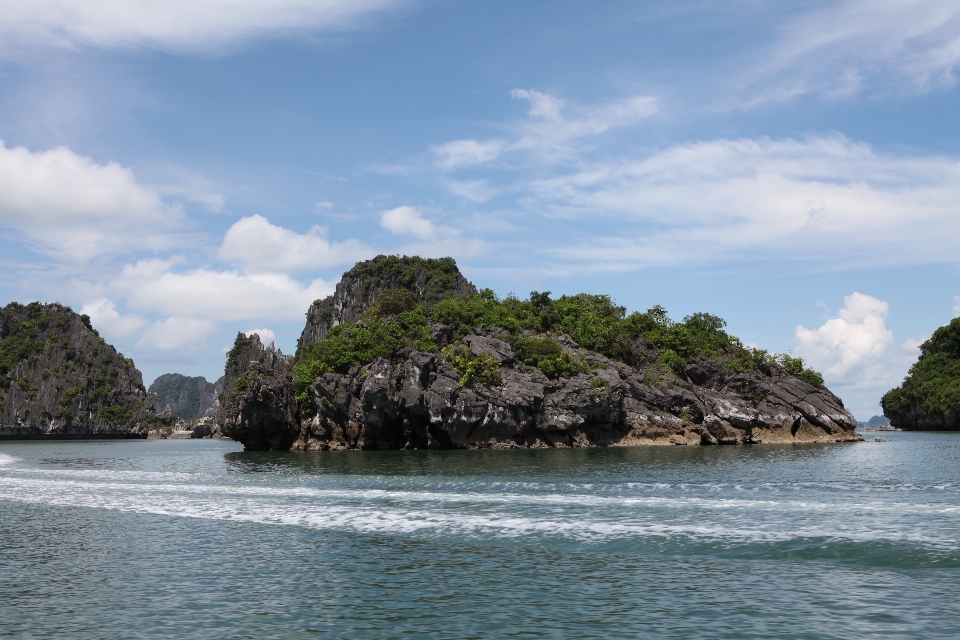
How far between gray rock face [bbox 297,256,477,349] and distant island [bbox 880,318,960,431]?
8110cm

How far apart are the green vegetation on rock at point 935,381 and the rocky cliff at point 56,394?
6792 inches

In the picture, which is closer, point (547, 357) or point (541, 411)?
point (541, 411)

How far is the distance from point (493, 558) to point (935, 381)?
434 feet

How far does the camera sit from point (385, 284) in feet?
525

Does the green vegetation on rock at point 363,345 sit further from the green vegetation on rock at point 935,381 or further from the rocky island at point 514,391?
the green vegetation on rock at point 935,381

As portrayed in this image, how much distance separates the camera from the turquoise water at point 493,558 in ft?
44.7

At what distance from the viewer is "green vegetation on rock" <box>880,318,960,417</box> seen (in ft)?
394

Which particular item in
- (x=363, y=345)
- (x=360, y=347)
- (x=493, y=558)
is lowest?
(x=493, y=558)

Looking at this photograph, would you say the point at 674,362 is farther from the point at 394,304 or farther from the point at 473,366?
the point at 394,304

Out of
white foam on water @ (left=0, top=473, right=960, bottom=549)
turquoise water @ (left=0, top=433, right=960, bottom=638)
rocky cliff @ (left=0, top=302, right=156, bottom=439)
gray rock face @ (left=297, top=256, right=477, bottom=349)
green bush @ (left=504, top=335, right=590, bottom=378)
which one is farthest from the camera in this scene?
rocky cliff @ (left=0, top=302, right=156, bottom=439)

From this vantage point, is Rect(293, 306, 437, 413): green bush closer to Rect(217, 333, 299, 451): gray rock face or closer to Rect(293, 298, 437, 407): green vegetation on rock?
Rect(293, 298, 437, 407): green vegetation on rock

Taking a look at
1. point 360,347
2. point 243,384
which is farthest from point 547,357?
point 243,384

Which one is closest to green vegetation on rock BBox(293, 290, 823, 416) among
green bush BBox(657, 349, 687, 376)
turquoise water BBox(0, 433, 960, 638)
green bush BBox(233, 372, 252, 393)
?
green bush BBox(657, 349, 687, 376)

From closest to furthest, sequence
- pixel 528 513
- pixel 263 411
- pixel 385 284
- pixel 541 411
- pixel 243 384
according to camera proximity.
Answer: pixel 528 513 → pixel 541 411 → pixel 263 411 → pixel 243 384 → pixel 385 284
